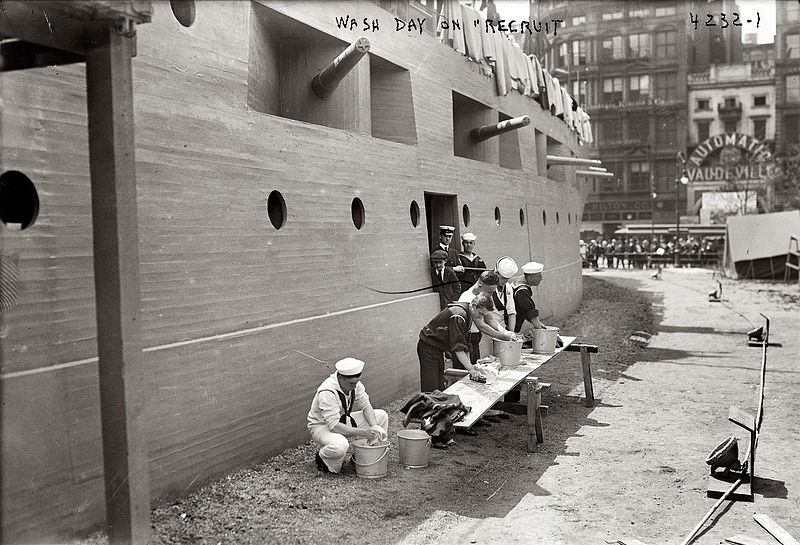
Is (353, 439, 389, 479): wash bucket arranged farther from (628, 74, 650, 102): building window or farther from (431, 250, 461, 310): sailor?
(628, 74, 650, 102): building window

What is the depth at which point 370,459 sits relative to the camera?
6191mm

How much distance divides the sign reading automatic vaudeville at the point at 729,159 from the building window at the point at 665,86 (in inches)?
179

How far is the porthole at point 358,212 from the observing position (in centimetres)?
853

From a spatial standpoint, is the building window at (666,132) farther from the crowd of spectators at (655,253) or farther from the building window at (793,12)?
the crowd of spectators at (655,253)

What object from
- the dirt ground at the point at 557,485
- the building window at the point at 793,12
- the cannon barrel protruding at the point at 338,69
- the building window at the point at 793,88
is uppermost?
the building window at the point at 793,12

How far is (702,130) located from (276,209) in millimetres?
53545

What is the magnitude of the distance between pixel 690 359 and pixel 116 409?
1120 cm

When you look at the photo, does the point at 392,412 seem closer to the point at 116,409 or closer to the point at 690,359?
the point at 116,409

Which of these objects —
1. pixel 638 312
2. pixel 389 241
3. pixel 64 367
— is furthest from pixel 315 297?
pixel 638 312

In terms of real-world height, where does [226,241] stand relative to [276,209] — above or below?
below

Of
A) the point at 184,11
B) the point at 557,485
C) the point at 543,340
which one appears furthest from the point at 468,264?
the point at 184,11

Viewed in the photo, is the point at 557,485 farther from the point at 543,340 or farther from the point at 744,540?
the point at 543,340

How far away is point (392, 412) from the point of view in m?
8.68

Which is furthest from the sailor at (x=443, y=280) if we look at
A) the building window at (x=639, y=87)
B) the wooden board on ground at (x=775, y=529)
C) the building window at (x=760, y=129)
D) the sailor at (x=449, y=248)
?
the building window at (x=760, y=129)
